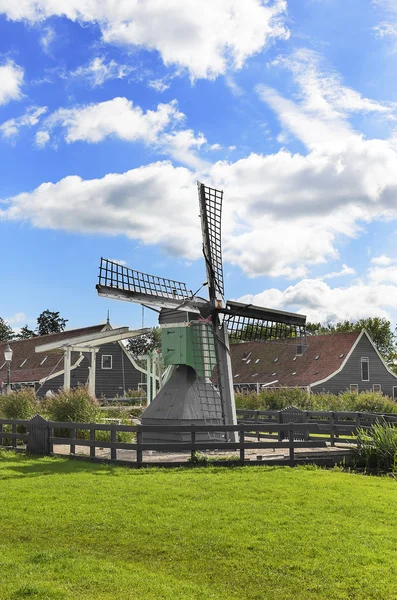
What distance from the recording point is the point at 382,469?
15398mm

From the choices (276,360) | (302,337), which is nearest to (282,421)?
(302,337)

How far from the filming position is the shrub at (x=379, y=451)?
15.5 metres

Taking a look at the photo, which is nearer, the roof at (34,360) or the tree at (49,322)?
the roof at (34,360)

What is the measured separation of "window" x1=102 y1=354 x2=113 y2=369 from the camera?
45625mm

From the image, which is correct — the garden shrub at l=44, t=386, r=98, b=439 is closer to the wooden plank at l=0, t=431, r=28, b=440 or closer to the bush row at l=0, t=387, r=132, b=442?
the bush row at l=0, t=387, r=132, b=442

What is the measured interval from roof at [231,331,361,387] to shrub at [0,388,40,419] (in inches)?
858

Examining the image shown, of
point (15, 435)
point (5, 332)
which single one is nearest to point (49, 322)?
point (5, 332)

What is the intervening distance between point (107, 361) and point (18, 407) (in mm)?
23384

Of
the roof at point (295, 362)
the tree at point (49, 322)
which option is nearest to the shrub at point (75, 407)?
the roof at point (295, 362)

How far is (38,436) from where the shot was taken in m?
17.3

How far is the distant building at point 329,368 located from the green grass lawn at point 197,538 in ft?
99.4

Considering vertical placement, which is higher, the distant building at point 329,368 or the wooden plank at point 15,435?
the distant building at point 329,368

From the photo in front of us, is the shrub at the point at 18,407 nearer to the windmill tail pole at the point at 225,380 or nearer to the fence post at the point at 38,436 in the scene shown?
the fence post at the point at 38,436

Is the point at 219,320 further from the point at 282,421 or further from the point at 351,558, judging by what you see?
the point at 351,558
